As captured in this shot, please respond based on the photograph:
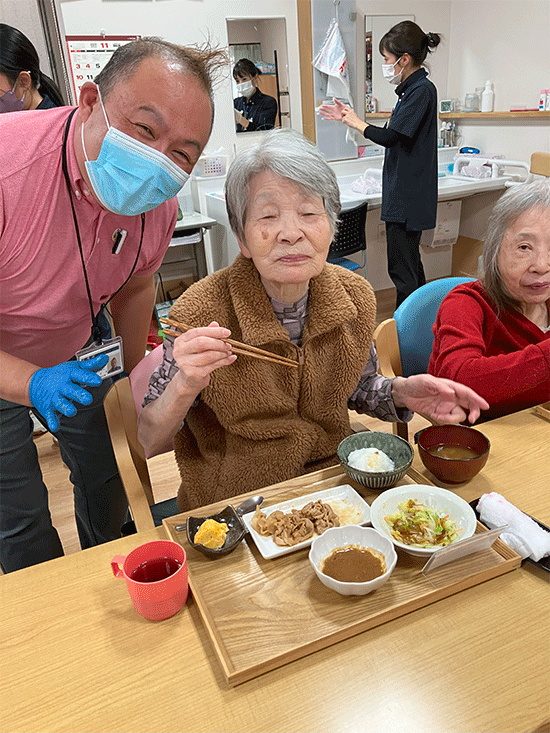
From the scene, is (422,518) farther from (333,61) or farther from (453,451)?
(333,61)

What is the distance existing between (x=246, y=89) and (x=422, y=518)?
12.6 feet

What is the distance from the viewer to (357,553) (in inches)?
36.5

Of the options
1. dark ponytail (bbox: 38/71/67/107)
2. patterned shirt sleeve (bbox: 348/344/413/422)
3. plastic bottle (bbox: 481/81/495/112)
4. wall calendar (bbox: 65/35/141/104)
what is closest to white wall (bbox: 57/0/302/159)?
wall calendar (bbox: 65/35/141/104)

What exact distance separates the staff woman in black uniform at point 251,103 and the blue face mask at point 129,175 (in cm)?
309

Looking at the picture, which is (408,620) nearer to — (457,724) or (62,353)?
(457,724)

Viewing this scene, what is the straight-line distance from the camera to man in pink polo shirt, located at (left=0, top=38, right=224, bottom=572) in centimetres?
118

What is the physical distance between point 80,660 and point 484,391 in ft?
3.79

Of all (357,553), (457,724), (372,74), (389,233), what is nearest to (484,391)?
(357,553)

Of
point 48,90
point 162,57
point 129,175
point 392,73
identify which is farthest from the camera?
point 392,73

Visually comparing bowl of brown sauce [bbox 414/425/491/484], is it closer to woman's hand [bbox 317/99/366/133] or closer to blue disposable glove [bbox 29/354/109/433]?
blue disposable glove [bbox 29/354/109/433]

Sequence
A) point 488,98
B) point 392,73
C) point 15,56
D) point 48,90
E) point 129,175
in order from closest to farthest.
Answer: point 129,175, point 15,56, point 48,90, point 392,73, point 488,98

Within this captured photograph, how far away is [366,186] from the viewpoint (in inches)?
172

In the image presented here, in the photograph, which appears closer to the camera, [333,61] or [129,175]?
[129,175]

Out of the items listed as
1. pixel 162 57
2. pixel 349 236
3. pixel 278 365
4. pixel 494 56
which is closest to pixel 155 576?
pixel 278 365
